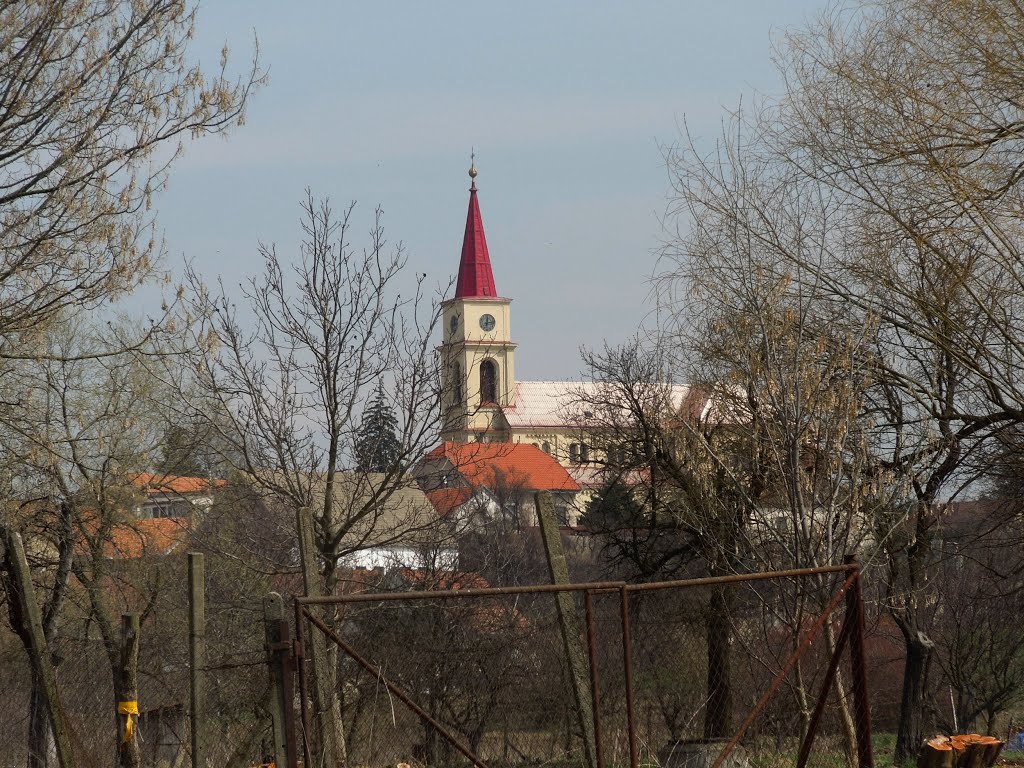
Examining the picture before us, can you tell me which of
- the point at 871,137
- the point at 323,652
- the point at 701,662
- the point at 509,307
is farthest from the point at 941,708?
the point at 509,307

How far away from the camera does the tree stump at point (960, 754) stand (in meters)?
7.79

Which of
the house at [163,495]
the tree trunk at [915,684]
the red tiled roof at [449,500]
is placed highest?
the house at [163,495]

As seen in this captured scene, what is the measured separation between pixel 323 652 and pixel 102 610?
34.6 feet

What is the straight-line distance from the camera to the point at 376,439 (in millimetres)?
11102

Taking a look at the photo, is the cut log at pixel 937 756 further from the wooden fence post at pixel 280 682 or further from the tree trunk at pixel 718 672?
the wooden fence post at pixel 280 682

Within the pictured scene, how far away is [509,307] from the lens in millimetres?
101188

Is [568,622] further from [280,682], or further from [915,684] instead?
[915,684]

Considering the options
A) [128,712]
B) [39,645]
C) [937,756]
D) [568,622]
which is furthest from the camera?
[937,756]

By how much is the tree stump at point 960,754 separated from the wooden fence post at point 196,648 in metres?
4.93

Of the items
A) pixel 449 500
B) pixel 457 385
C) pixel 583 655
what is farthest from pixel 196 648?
pixel 449 500

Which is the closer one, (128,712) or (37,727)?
(128,712)

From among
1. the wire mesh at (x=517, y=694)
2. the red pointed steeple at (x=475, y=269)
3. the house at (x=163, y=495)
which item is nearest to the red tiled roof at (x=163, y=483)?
the house at (x=163, y=495)

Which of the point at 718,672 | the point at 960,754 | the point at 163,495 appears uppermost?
the point at 163,495

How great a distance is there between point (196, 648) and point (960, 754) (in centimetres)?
530
